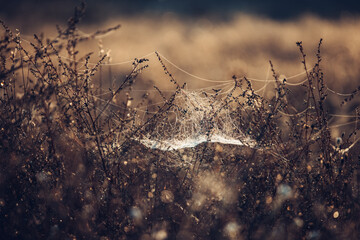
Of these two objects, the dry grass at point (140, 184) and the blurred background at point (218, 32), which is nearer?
the dry grass at point (140, 184)

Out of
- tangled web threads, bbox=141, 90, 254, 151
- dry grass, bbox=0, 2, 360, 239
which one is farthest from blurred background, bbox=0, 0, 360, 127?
dry grass, bbox=0, 2, 360, 239

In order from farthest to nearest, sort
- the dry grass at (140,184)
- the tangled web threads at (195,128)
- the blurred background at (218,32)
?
the blurred background at (218,32), the tangled web threads at (195,128), the dry grass at (140,184)

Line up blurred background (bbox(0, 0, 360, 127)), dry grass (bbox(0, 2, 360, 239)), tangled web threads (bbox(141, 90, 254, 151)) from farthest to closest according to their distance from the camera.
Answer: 1. blurred background (bbox(0, 0, 360, 127))
2. tangled web threads (bbox(141, 90, 254, 151))
3. dry grass (bbox(0, 2, 360, 239))

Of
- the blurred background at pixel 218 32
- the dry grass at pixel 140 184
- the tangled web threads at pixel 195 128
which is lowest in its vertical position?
the dry grass at pixel 140 184

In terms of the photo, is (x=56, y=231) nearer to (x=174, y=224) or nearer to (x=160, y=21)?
(x=174, y=224)

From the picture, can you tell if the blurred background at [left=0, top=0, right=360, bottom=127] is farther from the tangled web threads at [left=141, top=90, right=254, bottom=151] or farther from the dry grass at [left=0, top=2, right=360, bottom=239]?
the dry grass at [left=0, top=2, right=360, bottom=239]

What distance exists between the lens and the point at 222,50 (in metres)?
5.85

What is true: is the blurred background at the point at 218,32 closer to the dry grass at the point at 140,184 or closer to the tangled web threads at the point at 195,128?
the tangled web threads at the point at 195,128

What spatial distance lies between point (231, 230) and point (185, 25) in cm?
516

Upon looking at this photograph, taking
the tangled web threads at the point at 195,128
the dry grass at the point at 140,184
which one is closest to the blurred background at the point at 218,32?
the tangled web threads at the point at 195,128

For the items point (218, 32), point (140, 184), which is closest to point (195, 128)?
point (140, 184)

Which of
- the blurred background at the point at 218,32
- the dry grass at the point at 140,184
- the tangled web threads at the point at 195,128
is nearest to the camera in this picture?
the dry grass at the point at 140,184

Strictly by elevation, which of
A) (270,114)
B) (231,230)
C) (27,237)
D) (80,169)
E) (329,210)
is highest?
(270,114)

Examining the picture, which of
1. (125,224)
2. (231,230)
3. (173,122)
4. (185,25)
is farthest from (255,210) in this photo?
(185,25)
